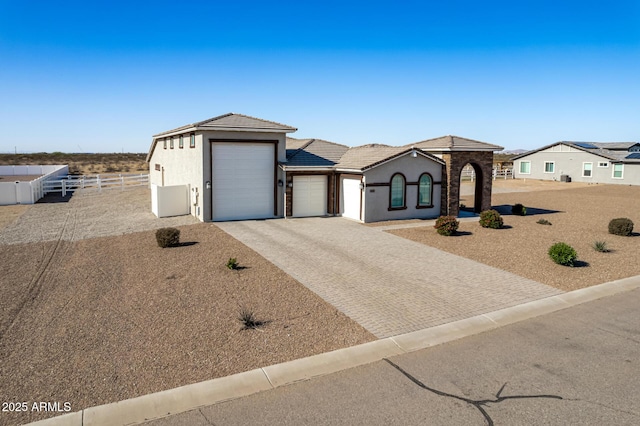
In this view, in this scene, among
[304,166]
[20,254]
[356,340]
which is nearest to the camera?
[356,340]

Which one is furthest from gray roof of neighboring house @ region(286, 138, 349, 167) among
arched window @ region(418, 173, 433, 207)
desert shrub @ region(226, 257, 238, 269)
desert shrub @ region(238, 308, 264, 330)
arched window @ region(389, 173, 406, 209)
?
desert shrub @ region(238, 308, 264, 330)

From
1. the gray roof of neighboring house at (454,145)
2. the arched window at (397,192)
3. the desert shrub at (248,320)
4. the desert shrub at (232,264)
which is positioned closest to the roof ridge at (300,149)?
the arched window at (397,192)

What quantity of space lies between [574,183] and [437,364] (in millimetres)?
51116

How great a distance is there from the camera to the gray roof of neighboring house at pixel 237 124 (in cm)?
2228

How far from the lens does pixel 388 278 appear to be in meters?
13.5

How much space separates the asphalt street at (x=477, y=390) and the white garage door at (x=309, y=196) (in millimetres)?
16335

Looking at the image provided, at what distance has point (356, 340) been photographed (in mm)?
9047

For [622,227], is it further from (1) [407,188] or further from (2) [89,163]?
(2) [89,163]

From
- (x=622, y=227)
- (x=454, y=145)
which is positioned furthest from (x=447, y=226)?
(x=622, y=227)

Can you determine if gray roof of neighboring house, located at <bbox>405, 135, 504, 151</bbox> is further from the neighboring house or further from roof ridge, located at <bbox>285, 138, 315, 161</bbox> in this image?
the neighboring house

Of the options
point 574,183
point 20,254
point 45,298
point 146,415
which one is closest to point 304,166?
point 20,254

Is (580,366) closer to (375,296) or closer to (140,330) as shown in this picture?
(375,296)

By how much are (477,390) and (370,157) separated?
60.4ft

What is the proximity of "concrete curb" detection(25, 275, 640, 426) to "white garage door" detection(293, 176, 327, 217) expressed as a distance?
49.7ft
